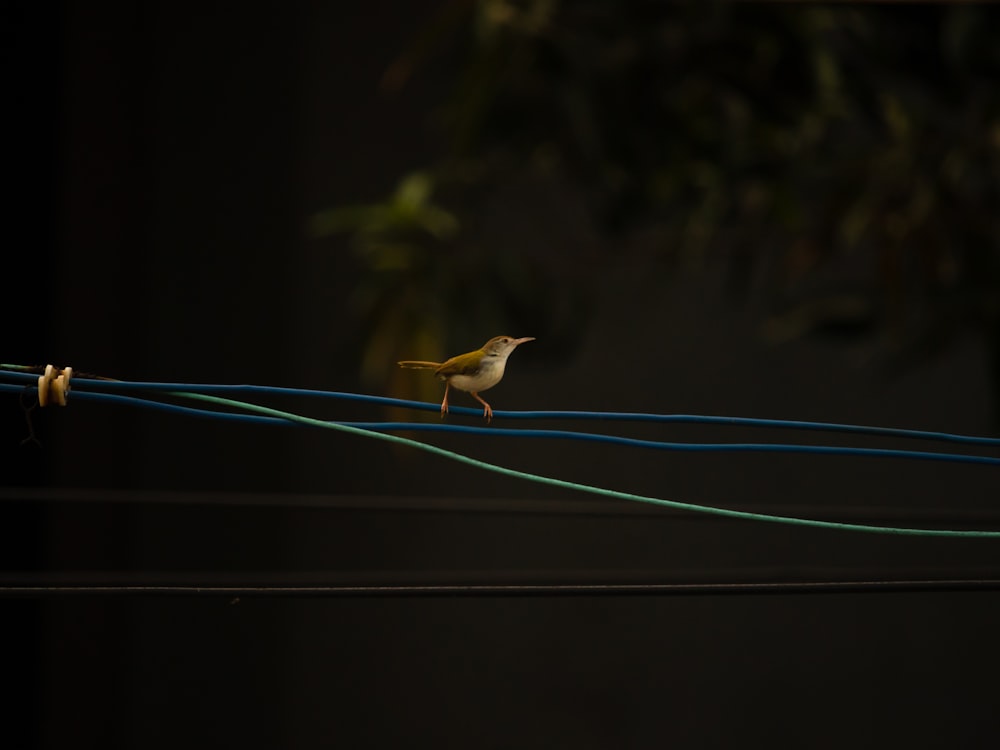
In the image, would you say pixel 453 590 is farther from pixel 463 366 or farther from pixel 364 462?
pixel 364 462

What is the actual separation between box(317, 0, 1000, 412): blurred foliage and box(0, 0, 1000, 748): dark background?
1.34m

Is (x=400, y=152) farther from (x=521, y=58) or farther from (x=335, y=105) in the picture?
(x=521, y=58)

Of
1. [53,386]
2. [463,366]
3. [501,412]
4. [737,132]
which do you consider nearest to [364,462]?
[737,132]

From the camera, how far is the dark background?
19.4ft

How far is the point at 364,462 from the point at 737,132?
332 cm

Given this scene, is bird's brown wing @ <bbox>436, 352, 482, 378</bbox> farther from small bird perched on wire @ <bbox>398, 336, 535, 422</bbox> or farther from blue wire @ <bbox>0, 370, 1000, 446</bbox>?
blue wire @ <bbox>0, 370, 1000, 446</bbox>

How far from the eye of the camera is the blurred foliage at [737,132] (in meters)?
4.26

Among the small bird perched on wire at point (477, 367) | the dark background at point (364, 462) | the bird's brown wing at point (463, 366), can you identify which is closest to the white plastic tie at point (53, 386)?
the small bird perched on wire at point (477, 367)

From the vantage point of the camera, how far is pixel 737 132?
13.9ft

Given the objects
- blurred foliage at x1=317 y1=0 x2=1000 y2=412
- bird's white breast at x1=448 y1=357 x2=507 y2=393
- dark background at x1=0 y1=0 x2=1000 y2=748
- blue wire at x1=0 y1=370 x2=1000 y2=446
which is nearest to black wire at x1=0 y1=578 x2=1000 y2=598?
blue wire at x1=0 y1=370 x2=1000 y2=446

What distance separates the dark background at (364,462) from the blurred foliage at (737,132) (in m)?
1.34

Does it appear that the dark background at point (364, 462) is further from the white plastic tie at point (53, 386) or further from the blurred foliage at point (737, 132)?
the white plastic tie at point (53, 386)

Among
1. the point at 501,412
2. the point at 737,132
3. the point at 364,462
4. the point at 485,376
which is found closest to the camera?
the point at 501,412

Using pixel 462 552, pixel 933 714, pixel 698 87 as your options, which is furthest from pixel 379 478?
pixel 933 714
